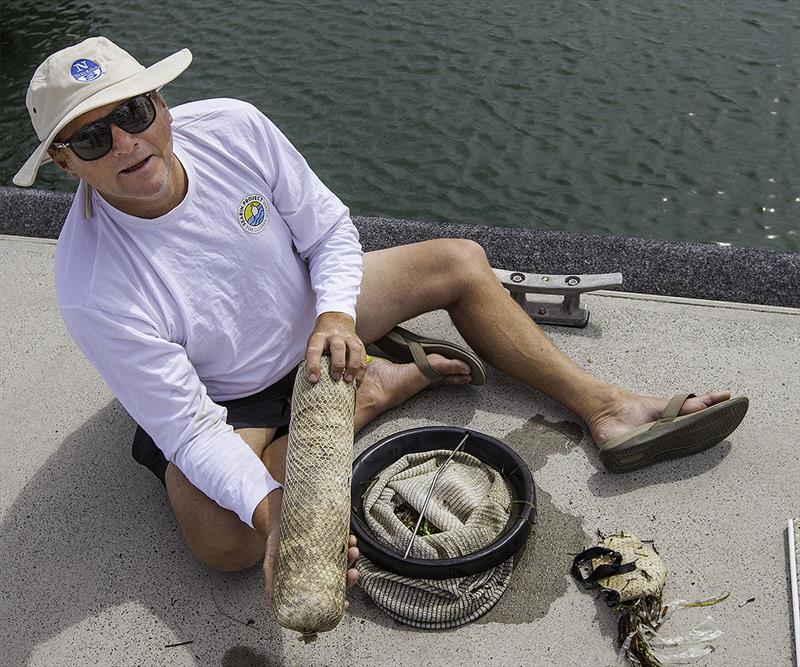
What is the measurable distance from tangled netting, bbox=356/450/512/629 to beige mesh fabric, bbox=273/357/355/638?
0.30 metres

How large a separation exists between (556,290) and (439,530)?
3.42ft

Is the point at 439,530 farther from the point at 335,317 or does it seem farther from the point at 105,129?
the point at 105,129

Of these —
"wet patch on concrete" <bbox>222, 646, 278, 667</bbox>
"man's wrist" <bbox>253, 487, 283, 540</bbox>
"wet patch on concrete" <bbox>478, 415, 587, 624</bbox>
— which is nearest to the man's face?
"man's wrist" <bbox>253, 487, 283, 540</bbox>

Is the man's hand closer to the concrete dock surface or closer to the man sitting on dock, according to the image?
the man sitting on dock

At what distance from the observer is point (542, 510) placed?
2.50 m

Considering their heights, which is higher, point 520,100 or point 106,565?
point 106,565

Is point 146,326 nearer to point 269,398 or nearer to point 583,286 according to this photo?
point 269,398

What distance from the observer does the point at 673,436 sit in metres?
2.49

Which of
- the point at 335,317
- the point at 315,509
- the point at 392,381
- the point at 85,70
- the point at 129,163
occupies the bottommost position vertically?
the point at 392,381

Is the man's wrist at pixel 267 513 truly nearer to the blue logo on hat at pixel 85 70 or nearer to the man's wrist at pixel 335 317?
the man's wrist at pixel 335 317

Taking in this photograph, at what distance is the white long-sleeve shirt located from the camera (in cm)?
214

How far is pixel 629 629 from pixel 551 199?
3.13 meters

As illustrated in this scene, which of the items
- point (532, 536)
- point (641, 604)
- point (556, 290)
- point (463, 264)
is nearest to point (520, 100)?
point (556, 290)

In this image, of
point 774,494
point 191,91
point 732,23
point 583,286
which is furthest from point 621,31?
point 774,494
